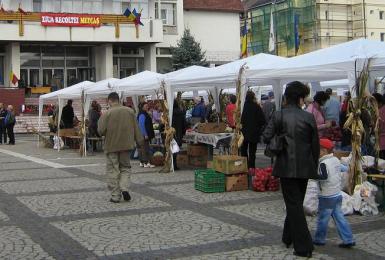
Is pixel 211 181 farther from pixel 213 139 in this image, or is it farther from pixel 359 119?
pixel 213 139

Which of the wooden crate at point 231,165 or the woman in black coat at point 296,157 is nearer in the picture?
the woman in black coat at point 296,157

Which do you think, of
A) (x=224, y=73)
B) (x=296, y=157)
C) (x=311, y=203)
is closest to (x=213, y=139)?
(x=224, y=73)

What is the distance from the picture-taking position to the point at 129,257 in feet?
20.5

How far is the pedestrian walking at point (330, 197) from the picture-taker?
Answer: 6.37m

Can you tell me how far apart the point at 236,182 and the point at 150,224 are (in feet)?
10.4

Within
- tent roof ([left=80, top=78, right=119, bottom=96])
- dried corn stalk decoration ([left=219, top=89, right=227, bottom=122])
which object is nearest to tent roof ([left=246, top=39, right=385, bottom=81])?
dried corn stalk decoration ([left=219, top=89, right=227, bottom=122])

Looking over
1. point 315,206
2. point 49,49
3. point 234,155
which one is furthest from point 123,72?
point 315,206

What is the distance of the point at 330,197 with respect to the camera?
6.37m

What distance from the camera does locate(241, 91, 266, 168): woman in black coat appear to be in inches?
484

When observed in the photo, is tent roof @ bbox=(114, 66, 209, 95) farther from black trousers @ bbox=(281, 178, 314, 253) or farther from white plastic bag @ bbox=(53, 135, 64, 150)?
black trousers @ bbox=(281, 178, 314, 253)

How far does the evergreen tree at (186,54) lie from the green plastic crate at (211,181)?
33.7 meters

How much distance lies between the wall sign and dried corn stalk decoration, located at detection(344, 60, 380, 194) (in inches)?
1403

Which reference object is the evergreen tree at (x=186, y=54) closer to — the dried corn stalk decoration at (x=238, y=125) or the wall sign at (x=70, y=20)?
the wall sign at (x=70, y=20)

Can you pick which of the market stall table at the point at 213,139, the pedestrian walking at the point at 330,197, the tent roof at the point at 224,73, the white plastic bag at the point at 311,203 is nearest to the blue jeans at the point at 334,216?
the pedestrian walking at the point at 330,197
